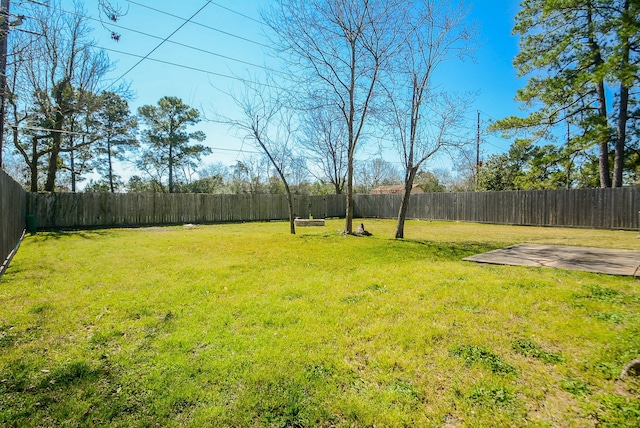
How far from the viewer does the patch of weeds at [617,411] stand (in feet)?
4.98

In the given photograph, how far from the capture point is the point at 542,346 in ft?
7.57

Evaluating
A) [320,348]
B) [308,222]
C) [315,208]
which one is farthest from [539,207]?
[320,348]

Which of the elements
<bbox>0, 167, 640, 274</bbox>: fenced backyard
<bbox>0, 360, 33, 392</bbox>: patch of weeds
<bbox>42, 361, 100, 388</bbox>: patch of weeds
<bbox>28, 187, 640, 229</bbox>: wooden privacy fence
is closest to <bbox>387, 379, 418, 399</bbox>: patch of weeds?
<bbox>42, 361, 100, 388</bbox>: patch of weeds

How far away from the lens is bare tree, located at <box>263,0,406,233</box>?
7512 mm

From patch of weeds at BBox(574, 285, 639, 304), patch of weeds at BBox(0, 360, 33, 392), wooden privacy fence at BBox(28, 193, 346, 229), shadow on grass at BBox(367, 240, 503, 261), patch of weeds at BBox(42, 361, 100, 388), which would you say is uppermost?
wooden privacy fence at BBox(28, 193, 346, 229)

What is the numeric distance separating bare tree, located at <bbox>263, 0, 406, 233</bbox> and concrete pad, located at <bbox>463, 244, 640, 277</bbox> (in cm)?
398


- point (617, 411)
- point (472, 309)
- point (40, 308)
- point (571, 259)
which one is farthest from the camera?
point (571, 259)

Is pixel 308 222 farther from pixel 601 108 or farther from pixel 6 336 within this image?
pixel 601 108

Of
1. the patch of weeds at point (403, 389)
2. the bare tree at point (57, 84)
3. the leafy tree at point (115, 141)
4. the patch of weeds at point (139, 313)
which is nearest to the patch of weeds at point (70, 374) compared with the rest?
the patch of weeds at point (139, 313)

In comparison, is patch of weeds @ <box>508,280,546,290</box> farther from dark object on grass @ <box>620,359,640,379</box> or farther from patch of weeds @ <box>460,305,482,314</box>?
dark object on grass @ <box>620,359,640,379</box>

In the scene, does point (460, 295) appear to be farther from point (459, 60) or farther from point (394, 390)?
point (459, 60)

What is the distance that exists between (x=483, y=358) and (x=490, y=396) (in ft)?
1.40

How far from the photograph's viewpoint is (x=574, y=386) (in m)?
1.82

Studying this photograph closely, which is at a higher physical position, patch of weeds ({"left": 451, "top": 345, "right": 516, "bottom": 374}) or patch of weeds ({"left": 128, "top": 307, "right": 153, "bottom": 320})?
patch of weeds ({"left": 451, "top": 345, "right": 516, "bottom": 374})
